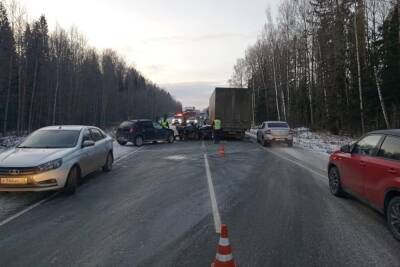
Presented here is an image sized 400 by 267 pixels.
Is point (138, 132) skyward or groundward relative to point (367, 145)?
groundward

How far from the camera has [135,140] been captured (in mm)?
24688

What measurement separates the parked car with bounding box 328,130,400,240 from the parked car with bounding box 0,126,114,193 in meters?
6.07

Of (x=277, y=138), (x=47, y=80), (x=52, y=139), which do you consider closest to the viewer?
(x=52, y=139)

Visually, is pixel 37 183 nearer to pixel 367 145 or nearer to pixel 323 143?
pixel 367 145

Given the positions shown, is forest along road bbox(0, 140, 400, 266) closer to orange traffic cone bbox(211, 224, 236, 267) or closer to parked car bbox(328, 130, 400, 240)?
parked car bbox(328, 130, 400, 240)

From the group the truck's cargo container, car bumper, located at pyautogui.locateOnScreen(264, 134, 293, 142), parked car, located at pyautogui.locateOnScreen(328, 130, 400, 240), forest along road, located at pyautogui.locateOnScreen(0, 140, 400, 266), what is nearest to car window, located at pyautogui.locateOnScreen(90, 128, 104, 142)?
forest along road, located at pyautogui.locateOnScreen(0, 140, 400, 266)

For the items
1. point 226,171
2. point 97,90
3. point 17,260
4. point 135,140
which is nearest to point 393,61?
point 135,140

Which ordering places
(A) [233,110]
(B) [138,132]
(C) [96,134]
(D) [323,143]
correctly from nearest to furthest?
1. (C) [96,134]
2. (B) [138,132]
3. (D) [323,143]
4. (A) [233,110]

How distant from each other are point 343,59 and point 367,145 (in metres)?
32.1

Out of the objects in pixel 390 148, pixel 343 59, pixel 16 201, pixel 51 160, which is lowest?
pixel 16 201

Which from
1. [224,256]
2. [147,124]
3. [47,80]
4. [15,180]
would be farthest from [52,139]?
[47,80]

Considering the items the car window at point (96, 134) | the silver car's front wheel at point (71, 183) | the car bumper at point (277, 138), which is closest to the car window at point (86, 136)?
the car window at point (96, 134)

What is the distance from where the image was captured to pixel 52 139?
34.2 feet

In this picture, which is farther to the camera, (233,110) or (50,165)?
(233,110)
